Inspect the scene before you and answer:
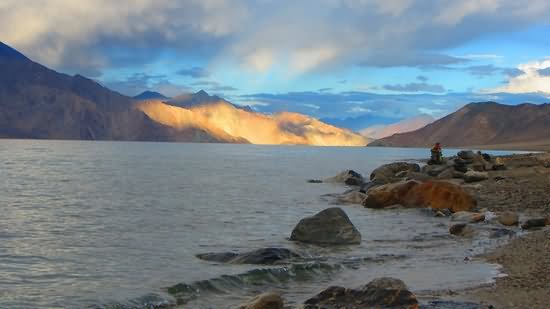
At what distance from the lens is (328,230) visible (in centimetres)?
1625

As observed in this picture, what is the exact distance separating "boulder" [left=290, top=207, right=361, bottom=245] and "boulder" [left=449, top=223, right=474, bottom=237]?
3139mm

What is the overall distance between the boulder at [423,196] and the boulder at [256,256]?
1090 cm

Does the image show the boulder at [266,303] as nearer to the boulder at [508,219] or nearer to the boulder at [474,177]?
the boulder at [508,219]

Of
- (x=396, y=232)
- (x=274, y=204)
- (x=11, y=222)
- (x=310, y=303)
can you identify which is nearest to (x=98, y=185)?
(x=274, y=204)

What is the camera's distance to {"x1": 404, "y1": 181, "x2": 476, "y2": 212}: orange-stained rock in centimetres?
2292

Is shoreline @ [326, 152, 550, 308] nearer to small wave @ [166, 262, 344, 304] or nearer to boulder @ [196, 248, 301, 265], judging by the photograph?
small wave @ [166, 262, 344, 304]

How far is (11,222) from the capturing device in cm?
1941

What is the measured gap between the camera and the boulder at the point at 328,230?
635 inches

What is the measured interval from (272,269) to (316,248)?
3183 mm

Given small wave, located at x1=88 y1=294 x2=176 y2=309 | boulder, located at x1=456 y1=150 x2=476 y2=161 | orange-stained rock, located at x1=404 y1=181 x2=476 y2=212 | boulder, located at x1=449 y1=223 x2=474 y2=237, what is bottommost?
small wave, located at x1=88 y1=294 x2=176 y2=309

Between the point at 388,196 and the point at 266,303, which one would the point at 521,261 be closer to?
the point at 266,303

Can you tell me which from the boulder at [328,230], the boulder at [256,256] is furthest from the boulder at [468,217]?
the boulder at [256,256]

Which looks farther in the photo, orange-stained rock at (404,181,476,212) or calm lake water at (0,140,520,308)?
orange-stained rock at (404,181,476,212)

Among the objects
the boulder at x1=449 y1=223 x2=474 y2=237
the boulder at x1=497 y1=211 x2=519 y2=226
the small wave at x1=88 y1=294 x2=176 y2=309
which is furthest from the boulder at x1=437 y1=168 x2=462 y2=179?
the small wave at x1=88 y1=294 x2=176 y2=309
